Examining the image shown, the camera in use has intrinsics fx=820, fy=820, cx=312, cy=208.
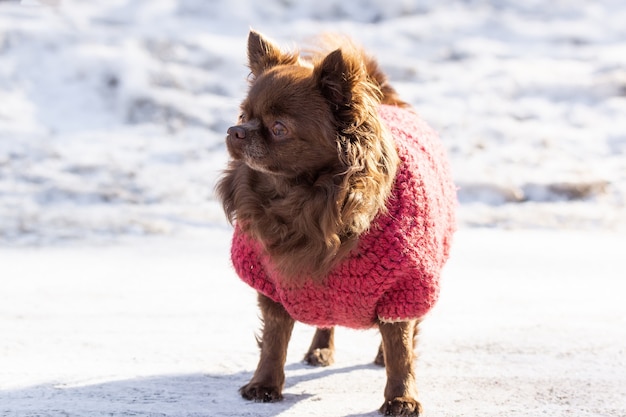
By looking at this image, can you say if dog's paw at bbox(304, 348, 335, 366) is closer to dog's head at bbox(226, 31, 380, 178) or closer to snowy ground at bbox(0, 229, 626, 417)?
snowy ground at bbox(0, 229, 626, 417)

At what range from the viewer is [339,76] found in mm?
2459

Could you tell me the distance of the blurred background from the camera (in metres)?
5.72

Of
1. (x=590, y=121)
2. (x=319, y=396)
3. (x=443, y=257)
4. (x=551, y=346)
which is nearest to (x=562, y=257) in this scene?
(x=551, y=346)

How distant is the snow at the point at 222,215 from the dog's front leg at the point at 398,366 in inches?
4.1

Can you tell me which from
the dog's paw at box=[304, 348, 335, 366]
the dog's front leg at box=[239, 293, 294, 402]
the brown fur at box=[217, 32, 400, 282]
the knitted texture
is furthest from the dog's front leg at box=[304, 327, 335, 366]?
the brown fur at box=[217, 32, 400, 282]

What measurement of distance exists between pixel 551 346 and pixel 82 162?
4159 millimetres

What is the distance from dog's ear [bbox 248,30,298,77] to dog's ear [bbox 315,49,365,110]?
0.27 meters

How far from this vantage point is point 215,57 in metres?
8.11

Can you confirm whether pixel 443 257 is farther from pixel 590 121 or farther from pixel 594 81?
pixel 594 81

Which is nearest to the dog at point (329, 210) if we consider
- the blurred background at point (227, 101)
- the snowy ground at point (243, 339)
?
the snowy ground at point (243, 339)

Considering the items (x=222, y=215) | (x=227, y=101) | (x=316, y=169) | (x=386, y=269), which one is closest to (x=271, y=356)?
(x=386, y=269)

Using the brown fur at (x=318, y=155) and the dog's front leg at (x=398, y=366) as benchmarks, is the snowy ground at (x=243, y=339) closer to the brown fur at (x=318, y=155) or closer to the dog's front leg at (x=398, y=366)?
the dog's front leg at (x=398, y=366)

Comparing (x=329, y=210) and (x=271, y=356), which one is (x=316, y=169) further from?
(x=271, y=356)

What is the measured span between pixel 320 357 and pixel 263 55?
3.93ft
